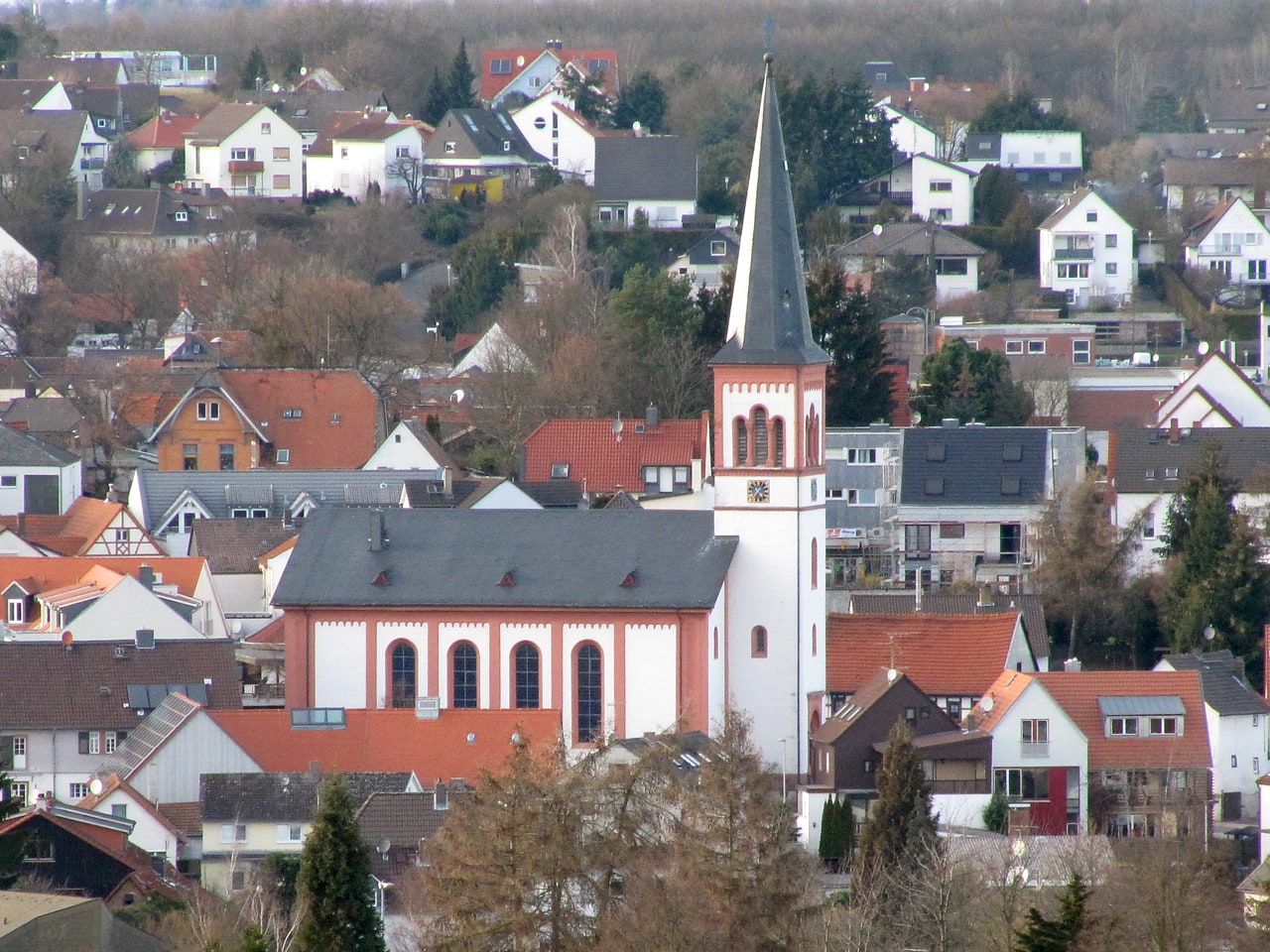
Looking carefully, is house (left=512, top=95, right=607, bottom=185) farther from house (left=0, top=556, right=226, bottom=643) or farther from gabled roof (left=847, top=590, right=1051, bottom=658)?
gabled roof (left=847, top=590, right=1051, bottom=658)

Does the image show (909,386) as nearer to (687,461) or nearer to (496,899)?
(687,461)

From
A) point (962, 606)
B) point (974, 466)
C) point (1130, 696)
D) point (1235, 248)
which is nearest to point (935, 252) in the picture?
point (1235, 248)

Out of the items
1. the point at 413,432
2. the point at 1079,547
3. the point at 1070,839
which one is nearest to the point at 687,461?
the point at 413,432

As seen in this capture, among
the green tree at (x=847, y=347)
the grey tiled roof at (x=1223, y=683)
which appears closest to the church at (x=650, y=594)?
the grey tiled roof at (x=1223, y=683)

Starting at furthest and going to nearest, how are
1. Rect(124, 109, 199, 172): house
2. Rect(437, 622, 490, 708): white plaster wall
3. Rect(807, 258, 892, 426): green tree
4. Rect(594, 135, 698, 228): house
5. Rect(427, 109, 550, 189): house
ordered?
Rect(124, 109, 199, 172): house
Rect(427, 109, 550, 189): house
Rect(594, 135, 698, 228): house
Rect(807, 258, 892, 426): green tree
Rect(437, 622, 490, 708): white plaster wall

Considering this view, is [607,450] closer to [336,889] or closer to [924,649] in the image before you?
[924,649]

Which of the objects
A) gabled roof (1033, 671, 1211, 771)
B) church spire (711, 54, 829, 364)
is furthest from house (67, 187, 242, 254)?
gabled roof (1033, 671, 1211, 771)

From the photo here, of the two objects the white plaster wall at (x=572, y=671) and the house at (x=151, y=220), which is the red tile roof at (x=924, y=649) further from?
the house at (x=151, y=220)
